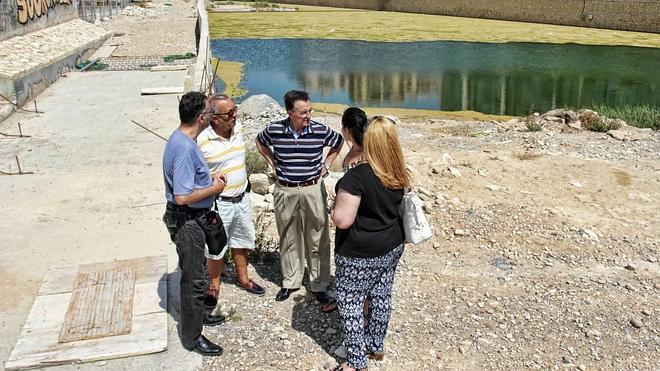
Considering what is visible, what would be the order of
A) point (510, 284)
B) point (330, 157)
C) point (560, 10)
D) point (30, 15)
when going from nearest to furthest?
point (330, 157) < point (510, 284) < point (30, 15) < point (560, 10)

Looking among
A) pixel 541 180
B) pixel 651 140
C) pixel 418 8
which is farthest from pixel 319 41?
pixel 541 180

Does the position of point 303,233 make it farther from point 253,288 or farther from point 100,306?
point 100,306

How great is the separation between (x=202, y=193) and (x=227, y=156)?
60 centimetres

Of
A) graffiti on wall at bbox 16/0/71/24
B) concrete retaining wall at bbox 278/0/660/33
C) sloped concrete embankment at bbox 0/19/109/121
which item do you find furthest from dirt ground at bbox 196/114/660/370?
concrete retaining wall at bbox 278/0/660/33

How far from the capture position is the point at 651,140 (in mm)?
10359

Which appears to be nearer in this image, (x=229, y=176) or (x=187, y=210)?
(x=187, y=210)

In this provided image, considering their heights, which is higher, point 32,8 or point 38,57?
point 32,8

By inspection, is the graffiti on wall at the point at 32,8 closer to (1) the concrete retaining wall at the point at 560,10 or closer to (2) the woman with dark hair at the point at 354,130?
(2) the woman with dark hair at the point at 354,130

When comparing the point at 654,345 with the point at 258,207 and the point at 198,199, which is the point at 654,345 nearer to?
the point at 198,199

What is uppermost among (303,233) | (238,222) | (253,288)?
(238,222)

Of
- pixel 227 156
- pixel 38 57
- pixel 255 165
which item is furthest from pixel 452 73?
pixel 227 156

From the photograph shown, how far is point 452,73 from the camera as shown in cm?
2125

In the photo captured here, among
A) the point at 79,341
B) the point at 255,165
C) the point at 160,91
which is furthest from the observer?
the point at 160,91

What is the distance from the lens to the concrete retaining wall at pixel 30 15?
14.3m
